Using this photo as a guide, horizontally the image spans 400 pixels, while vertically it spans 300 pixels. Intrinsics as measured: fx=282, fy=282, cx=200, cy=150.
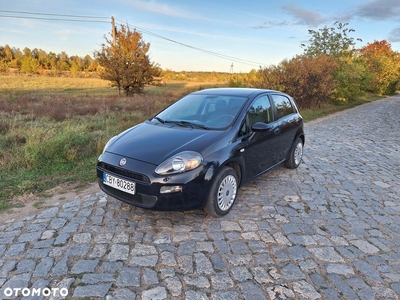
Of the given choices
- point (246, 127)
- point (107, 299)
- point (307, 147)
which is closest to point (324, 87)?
point (307, 147)

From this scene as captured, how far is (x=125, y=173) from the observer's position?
3.34 m

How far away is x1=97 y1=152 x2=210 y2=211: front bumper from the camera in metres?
3.17

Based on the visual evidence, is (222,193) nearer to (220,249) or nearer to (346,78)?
(220,249)

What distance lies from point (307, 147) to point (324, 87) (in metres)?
10.1

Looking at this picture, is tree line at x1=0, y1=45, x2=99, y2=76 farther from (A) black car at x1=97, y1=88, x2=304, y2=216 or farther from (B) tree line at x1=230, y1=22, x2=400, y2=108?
(A) black car at x1=97, y1=88, x2=304, y2=216

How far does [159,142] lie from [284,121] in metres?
2.58

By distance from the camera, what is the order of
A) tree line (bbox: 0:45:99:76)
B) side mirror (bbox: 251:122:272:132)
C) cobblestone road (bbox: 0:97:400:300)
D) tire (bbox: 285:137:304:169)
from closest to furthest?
cobblestone road (bbox: 0:97:400:300)
side mirror (bbox: 251:122:272:132)
tire (bbox: 285:137:304:169)
tree line (bbox: 0:45:99:76)

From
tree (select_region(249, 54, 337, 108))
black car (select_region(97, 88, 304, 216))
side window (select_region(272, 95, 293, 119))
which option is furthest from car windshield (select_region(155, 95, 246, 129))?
tree (select_region(249, 54, 337, 108))

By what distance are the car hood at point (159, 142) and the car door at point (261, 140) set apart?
2.04 ft

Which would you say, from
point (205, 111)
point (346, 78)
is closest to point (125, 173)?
point (205, 111)

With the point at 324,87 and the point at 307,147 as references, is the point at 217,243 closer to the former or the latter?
the point at 307,147

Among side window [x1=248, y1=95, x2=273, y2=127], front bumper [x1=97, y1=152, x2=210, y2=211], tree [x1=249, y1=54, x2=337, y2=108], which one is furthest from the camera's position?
tree [x1=249, y1=54, x2=337, y2=108]

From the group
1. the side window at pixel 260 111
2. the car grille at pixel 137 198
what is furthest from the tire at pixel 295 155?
the car grille at pixel 137 198

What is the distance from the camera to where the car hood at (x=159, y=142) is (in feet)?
11.0
